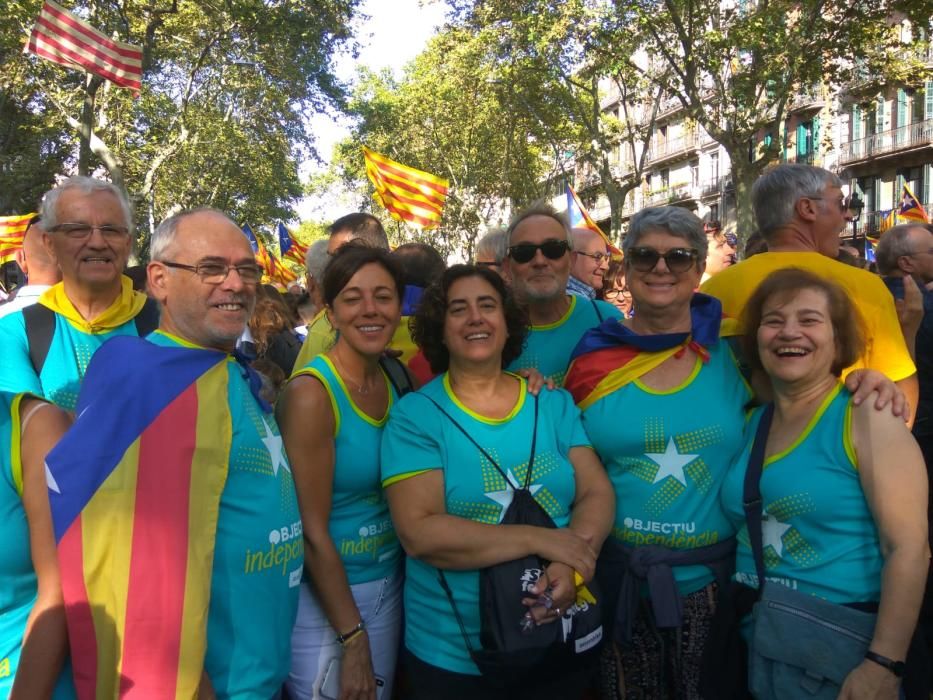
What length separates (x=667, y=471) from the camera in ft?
8.64

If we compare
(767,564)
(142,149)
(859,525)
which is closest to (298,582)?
(767,564)

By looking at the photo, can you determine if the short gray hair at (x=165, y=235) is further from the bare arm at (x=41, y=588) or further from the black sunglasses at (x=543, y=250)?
the black sunglasses at (x=543, y=250)

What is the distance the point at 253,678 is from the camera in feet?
7.04

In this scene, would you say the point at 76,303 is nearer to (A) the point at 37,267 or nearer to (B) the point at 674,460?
(A) the point at 37,267

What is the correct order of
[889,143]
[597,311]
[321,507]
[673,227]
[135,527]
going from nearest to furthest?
[135,527] → [321,507] → [673,227] → [597,311] → [889,143]

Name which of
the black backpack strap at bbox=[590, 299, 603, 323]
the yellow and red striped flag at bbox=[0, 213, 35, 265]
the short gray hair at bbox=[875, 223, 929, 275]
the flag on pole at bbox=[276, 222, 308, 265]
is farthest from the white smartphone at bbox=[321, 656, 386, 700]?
the flag on pole at bbox=[276, 222, 308, 265]

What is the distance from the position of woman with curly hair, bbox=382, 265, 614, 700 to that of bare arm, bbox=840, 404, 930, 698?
0.79 meters

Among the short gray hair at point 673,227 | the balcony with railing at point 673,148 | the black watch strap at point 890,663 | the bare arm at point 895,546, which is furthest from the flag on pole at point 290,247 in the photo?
the balcony with railing at point 673,148

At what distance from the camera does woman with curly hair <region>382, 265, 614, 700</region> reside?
Answer: 94.0 inches

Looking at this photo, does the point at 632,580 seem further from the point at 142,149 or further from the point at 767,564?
the point at 142,149

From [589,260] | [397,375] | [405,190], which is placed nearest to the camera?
[397,375]

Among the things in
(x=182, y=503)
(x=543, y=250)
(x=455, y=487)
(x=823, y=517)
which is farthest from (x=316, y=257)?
(x=823, y=517)

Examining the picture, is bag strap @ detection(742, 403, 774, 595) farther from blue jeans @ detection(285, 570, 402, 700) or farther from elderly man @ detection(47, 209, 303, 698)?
elderly man @ detection(47, 209, 303, 698)

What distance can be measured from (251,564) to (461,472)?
70 cm
